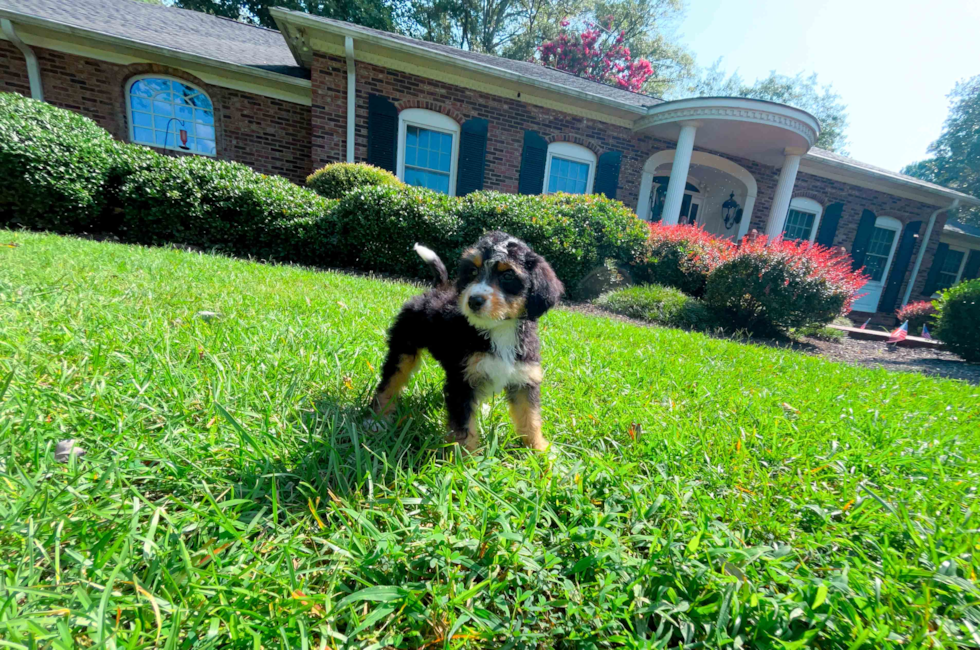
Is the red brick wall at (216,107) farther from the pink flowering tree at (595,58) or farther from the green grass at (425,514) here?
the pink flowering tree at (595,58)

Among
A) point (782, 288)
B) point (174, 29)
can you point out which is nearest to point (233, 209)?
point (174, 29)

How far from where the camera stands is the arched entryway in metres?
14.5

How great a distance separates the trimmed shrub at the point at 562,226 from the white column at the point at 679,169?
4.70m

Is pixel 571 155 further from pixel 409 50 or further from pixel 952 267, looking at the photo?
pixel 952 267

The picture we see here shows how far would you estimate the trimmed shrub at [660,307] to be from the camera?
803cm

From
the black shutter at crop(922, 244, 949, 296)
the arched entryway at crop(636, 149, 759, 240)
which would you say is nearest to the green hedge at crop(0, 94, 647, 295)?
the arched entryway at crop(636, 149, 759, 240)

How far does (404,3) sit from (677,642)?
35019 millimetres

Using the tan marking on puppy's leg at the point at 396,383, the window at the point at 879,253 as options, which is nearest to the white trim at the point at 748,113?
the window at the point at 879,253

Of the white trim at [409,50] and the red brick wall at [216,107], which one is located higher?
the white trim at [409,50]

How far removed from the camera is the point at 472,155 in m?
12.4

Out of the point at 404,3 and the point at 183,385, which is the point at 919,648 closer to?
the point at 183,385

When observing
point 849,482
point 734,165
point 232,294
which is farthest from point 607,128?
point 849,482

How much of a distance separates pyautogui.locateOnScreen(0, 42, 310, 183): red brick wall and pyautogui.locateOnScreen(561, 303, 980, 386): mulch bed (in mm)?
10225

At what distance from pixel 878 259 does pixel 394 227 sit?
2173 centimetres
